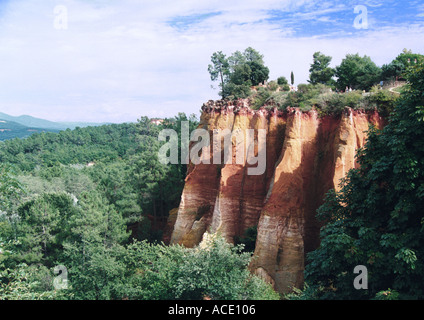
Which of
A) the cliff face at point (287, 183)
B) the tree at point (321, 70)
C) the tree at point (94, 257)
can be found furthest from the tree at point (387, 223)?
the tree at point (321, 70)

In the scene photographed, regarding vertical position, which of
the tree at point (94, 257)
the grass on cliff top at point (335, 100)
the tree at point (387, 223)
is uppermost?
the grass on cliff top at point (335, 100)

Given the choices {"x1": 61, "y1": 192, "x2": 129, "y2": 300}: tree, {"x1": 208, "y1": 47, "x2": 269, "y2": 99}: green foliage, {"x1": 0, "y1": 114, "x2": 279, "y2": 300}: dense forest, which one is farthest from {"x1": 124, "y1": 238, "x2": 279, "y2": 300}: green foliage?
{"x1": 208, "y1": 47, "x2": 269, "y2": 99}: green foliage

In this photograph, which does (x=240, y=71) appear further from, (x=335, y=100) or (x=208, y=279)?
(x=208, y=279)

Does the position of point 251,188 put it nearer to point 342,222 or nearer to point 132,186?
point 342,222

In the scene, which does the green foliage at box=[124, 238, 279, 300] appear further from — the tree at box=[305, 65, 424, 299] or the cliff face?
the tree at box=[305, 65, 424, 299]

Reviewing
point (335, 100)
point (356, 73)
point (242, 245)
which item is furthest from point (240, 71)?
point (242, 245)

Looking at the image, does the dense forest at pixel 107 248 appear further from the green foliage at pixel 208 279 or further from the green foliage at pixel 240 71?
the green foliage at pixel 240 71
